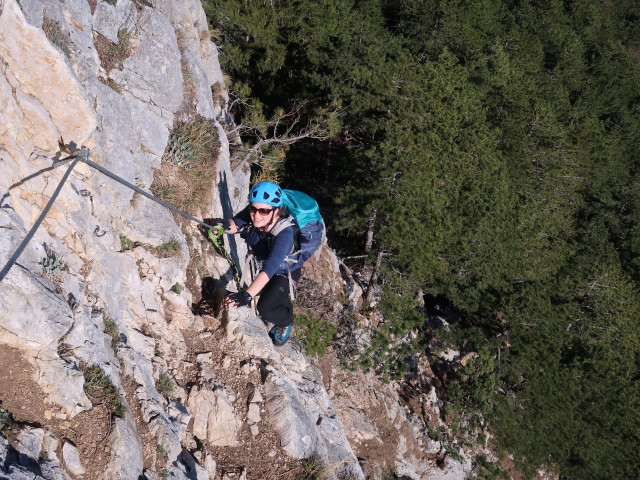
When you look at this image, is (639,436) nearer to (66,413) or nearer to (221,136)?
(221,136)

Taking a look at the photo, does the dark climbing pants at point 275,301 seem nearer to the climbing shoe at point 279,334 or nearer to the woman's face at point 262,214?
the climbing shoe at point 279,334

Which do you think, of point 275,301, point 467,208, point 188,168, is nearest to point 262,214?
point 275,301

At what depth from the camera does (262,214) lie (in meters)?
5.66

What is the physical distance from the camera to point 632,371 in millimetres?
21891

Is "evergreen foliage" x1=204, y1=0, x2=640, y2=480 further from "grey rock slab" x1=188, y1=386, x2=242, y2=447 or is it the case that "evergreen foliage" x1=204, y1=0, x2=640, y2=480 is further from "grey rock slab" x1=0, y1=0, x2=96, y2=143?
"grey rock slab" x1=0, y1=0, x2=96, y2=143

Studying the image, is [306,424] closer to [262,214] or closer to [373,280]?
[262,214]

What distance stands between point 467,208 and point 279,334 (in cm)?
1115

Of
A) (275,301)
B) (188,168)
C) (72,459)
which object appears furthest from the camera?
(188,168)

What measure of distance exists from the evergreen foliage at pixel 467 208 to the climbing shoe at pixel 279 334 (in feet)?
20.9

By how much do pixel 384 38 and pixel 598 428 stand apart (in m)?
20.5

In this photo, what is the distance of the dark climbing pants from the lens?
646 centimetres

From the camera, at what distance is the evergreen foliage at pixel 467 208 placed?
49.8 ft

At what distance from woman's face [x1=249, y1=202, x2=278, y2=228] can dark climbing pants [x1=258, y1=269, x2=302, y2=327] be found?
1018 mm

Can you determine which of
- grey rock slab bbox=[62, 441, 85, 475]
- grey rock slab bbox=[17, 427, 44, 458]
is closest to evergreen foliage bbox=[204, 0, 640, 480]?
grey rock slab bbox=[62, 441, 85, 475]
